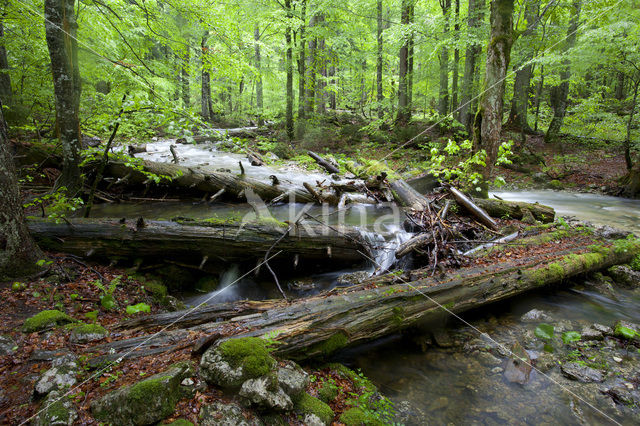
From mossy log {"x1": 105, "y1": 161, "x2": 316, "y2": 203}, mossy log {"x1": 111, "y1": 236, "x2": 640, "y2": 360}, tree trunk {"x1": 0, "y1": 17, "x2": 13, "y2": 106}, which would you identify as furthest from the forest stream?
tree trunk {"x1": 0, "y1": 17, "x2": 13, "y2": 106}

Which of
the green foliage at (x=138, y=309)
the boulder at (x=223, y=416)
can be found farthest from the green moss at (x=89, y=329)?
the boulder at (x=223, y=416)

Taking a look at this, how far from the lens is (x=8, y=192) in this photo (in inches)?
146

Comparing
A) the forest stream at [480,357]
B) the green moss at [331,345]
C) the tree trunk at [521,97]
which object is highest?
the tree trunk at [521,97]

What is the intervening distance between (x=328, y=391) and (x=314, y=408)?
0.43m

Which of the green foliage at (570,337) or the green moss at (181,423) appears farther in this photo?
the green foliage at (570,337)

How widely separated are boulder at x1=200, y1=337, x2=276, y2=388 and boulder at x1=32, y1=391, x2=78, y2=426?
0.85 m

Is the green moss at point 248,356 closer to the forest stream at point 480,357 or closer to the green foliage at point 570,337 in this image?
the forest stream at point 480,357

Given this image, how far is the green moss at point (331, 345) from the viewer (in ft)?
10.7

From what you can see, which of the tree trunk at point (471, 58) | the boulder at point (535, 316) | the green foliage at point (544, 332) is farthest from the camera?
the tree trunk at point (471, 58)

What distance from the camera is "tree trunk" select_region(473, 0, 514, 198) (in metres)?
6.96

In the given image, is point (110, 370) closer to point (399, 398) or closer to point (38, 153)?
point (399, 398)

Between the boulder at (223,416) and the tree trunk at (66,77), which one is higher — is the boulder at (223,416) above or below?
below

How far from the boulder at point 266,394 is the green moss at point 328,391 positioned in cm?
57

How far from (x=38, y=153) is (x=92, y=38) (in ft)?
12.6
